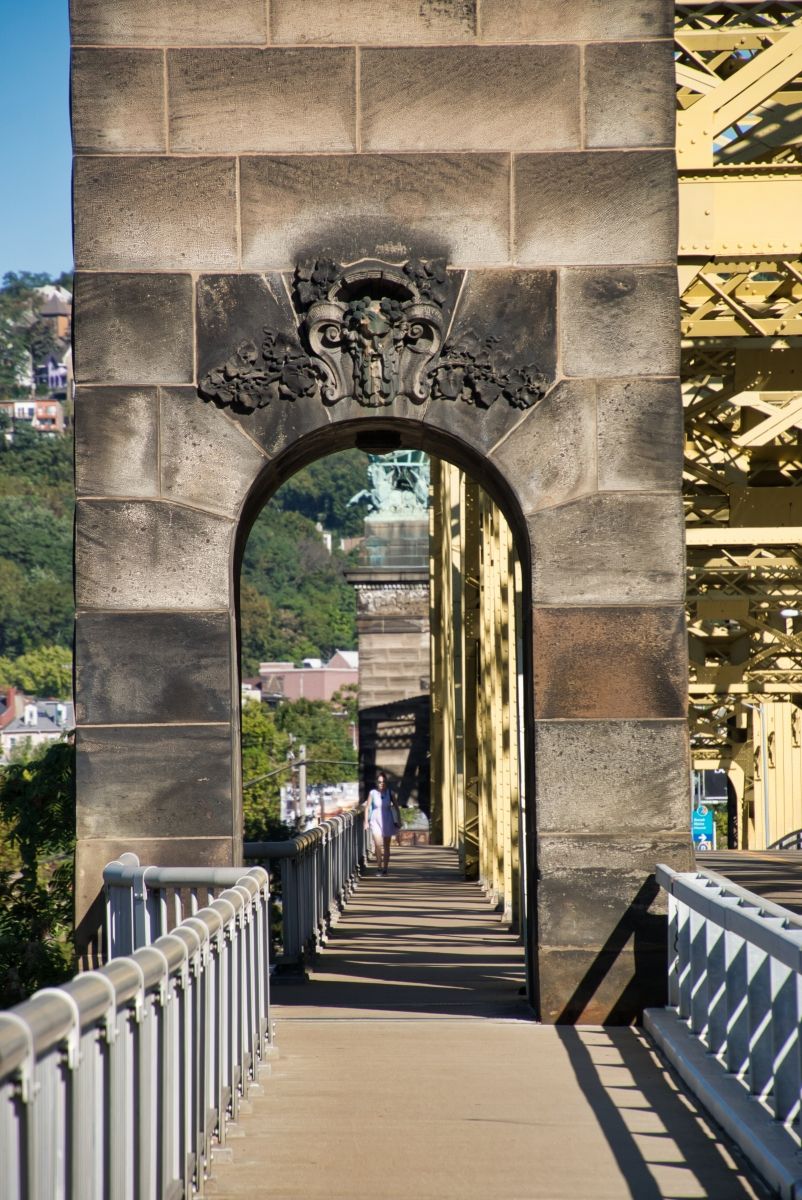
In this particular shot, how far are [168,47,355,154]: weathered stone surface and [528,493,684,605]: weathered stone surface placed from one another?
2481 mm

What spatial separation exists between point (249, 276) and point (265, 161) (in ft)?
2.18

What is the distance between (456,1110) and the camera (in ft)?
23.4

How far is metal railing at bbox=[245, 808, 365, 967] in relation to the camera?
481 inches

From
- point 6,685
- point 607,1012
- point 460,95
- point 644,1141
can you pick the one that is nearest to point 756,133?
point 460,95

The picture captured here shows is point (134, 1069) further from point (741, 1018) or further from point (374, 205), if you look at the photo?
point (374, 205)

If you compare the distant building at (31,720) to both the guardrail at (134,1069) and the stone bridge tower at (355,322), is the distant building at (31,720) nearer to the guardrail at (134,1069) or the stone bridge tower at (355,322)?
the stone bridge tower at (355,322)

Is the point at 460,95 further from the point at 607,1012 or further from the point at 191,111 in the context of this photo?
the point at 607,1012

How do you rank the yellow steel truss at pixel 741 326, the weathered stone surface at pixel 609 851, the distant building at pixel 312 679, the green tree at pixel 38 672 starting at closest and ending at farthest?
the weathered stone surface at pixel 609 851 → the yellow steel truss at pixel 741 326 → the green tree at pixel 38 672 → the distant building at pixel 312 679

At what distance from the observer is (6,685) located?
186 m

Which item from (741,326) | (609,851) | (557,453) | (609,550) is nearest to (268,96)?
(557,453)

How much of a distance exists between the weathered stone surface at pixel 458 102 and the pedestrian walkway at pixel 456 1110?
493 cm

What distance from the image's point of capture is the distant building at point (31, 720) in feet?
527

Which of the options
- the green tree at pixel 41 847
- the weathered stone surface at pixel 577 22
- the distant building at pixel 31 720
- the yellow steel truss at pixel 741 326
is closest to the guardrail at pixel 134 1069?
the green tree at pixel 41 847

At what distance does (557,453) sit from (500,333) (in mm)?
758
